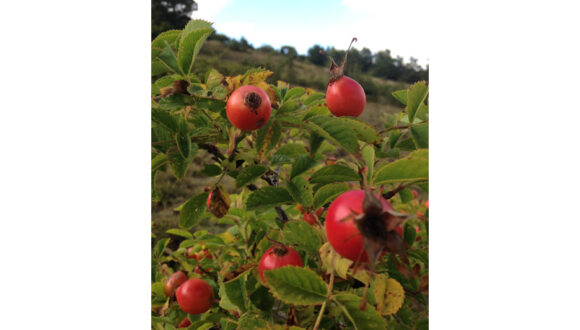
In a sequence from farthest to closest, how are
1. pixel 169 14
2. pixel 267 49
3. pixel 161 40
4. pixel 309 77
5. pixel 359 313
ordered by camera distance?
A: pixel 309 77, pixel 267 49, pixel 169 14, pixel 161 40, pixel 359 313

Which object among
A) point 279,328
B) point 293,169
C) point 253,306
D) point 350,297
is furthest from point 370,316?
point 253,306

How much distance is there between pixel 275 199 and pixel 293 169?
0.20 ft

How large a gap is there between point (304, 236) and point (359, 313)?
0.14 m

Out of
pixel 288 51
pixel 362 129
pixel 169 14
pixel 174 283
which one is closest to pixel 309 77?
pixel 288 51

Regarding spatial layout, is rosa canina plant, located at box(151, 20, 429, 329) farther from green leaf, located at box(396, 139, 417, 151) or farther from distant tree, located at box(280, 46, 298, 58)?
distant tree, located at box(280, 46, 298, 58)

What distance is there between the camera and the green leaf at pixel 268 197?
0.60m

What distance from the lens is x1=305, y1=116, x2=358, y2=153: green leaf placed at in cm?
50

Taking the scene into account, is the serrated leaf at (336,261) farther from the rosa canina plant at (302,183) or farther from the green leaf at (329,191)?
the green leaf at (329,191)

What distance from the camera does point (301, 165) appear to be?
641 millimetres

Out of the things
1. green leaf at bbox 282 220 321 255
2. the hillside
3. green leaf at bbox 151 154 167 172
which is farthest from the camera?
the hillside

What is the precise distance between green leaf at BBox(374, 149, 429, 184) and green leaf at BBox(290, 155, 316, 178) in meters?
0.23

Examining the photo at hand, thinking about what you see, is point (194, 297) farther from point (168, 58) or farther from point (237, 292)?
point (168, 58)

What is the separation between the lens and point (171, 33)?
0.68 m

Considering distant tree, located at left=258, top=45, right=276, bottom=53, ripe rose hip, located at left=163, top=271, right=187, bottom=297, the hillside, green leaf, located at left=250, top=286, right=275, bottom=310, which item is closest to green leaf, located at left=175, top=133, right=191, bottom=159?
green leaf, located at left=250, top=286, right=275, bottom=310
